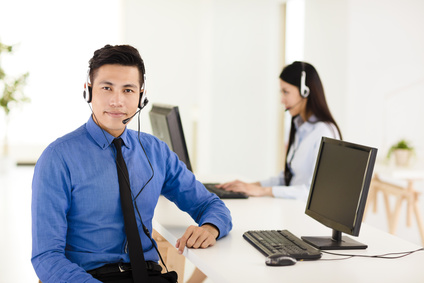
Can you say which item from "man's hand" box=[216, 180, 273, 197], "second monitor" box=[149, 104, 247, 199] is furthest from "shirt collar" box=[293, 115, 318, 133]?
"second monitor" box=[149, 104, 247, 199]

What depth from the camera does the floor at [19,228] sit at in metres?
3.76

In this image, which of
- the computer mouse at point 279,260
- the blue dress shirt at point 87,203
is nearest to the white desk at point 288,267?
the computer mouse at point 279,260

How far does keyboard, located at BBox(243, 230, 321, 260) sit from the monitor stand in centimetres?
5

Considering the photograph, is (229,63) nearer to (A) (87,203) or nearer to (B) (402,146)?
(B) (402,146)

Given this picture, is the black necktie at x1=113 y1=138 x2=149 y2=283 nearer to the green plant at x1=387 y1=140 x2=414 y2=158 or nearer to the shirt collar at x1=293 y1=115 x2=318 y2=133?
the shirt collar at x1=293 y1=115 x2=318 y2=133

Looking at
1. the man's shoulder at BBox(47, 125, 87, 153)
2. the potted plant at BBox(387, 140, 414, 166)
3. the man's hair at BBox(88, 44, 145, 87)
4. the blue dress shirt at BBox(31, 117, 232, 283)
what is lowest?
the potted plant at BBox(387, 140, 414, 166)

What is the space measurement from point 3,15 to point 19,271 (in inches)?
218

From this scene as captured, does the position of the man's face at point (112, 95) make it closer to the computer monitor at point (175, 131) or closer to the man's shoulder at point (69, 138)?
the man's shoulder at point (69, 138)

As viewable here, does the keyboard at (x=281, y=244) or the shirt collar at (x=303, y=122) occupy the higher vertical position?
the shirt collar at (x=303, y=122)

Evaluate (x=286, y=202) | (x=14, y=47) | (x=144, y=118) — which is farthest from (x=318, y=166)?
(x=14, y=47)

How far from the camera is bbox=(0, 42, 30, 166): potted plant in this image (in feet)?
24.7

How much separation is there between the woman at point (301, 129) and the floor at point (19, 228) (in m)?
1.04

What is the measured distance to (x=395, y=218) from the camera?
4629 millimetres

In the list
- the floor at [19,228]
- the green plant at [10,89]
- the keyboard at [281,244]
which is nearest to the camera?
the keyboard at [281,244]
